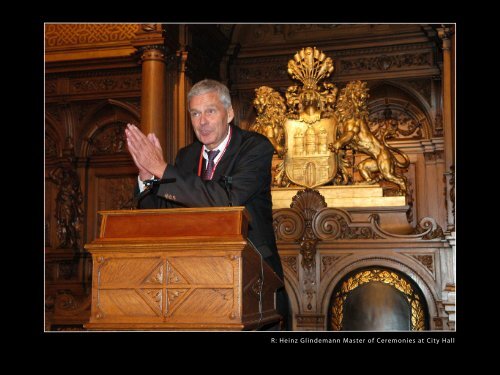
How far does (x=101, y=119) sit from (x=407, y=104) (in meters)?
3.73

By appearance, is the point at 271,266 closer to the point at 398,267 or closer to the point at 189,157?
the point at 189,157

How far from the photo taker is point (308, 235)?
21.4 feet

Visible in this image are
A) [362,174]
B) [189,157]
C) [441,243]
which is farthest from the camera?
[362,174]

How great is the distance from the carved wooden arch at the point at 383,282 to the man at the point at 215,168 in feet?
10.1

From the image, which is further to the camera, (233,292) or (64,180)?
(64,180)

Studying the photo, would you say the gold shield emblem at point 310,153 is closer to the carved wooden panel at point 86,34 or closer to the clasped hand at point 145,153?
the carved wooden panel at point 86,34

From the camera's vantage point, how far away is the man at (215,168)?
281cm

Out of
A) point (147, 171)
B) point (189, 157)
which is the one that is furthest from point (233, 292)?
point (189, 157)

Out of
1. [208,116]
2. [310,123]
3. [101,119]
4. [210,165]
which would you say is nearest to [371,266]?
[310,123]

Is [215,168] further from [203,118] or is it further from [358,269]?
[358,269]

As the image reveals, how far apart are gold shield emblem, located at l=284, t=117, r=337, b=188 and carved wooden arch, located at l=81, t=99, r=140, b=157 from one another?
6.54 feet

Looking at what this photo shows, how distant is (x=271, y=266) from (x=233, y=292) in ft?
2.72

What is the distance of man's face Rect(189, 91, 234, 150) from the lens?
3.12 metres

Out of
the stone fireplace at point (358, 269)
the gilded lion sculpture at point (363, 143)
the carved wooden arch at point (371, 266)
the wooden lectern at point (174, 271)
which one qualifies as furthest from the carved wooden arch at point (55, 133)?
the wooden lectern at point (174, 271)
